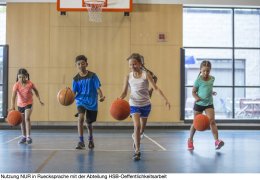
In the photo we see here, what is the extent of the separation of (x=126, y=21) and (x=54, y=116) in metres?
3.54

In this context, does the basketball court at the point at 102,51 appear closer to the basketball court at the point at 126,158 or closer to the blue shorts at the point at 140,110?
the basketball court at the point at 126,158

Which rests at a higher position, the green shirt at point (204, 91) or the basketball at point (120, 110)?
the green shirt at point (204, 91)

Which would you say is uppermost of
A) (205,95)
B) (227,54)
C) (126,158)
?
(227,54)

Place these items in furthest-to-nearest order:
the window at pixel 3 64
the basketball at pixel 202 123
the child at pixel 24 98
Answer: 1. the window at pixel 3 64
2. the child at pixel 24 98
3. the basketball at pixel 202 123

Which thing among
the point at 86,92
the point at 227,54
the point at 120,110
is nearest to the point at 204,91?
the point at 120,110

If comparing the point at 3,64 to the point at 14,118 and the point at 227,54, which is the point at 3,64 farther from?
the point at 227,54

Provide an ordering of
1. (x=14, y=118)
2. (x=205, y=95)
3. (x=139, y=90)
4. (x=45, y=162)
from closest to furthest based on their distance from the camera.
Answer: (x=45, y=162) → (x=139, y=90) → (x=205, y=95) → (x=14, y=118)

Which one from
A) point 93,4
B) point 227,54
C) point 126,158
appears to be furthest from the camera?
point 227,54

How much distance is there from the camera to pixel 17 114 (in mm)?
7133

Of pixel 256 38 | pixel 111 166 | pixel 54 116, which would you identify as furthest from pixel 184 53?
pixel 111 166

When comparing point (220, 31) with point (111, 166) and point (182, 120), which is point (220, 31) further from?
point (111, 166)

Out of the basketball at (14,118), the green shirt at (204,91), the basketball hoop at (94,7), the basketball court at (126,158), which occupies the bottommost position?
the basketball court at (126,158)

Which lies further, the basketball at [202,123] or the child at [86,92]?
the child at [86,92]

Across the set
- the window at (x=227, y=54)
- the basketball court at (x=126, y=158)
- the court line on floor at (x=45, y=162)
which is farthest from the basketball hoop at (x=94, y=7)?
the court line on floor at (x=45, y=162)
